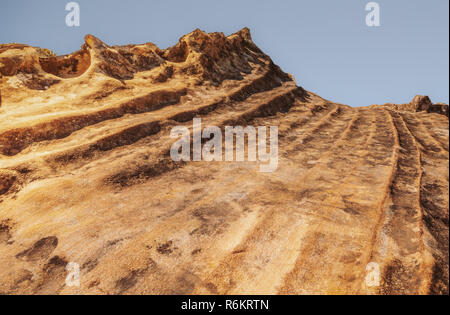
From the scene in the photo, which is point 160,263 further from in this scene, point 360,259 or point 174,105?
point 174,105

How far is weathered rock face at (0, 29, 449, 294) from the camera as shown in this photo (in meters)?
2.06

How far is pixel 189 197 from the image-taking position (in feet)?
10.6

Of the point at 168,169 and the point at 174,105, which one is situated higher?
the point at 174,105

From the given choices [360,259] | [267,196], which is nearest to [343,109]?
[267,196]

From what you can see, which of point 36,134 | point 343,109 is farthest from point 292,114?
point 36,134

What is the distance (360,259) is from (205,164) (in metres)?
2.56

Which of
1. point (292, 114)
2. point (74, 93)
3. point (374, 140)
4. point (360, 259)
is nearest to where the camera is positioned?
point (360, 259)

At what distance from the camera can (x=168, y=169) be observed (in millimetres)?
3918

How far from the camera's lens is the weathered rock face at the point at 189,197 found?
206 cm
